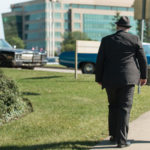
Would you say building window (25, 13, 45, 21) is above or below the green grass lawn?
above

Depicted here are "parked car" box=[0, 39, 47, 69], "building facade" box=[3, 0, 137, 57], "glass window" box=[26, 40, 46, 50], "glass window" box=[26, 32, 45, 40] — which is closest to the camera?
"parked car" box=[0, 39, 47, 69]

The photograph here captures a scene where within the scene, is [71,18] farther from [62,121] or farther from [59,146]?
[59,146]

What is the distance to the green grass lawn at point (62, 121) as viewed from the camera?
5203mm

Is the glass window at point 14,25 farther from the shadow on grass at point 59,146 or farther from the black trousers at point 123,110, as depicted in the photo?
the black trousers at point 123,110

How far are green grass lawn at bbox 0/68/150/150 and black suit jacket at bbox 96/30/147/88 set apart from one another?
106cm

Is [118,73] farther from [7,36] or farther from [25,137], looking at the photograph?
[7,36]

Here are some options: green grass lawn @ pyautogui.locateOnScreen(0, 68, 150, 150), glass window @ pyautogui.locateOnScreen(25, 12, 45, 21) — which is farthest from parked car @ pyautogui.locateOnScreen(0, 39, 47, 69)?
glass window @ pyautogui.locateOnScreen(25, 12, 45, 21)

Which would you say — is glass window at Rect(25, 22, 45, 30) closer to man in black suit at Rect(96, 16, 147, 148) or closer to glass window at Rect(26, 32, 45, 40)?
glass window at Rect(26, 32, 45, 40)

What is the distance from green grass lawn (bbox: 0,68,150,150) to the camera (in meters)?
5.20

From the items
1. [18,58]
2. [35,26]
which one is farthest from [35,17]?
[18,58]

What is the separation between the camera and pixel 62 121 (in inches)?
256

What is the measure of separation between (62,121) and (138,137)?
5.20ft

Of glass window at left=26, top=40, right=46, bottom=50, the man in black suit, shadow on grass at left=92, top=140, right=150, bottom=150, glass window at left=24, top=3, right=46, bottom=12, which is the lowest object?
glass window at left=26, top=40, right=46, bottom=50

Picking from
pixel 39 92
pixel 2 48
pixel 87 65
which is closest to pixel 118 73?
pixel 39 92
